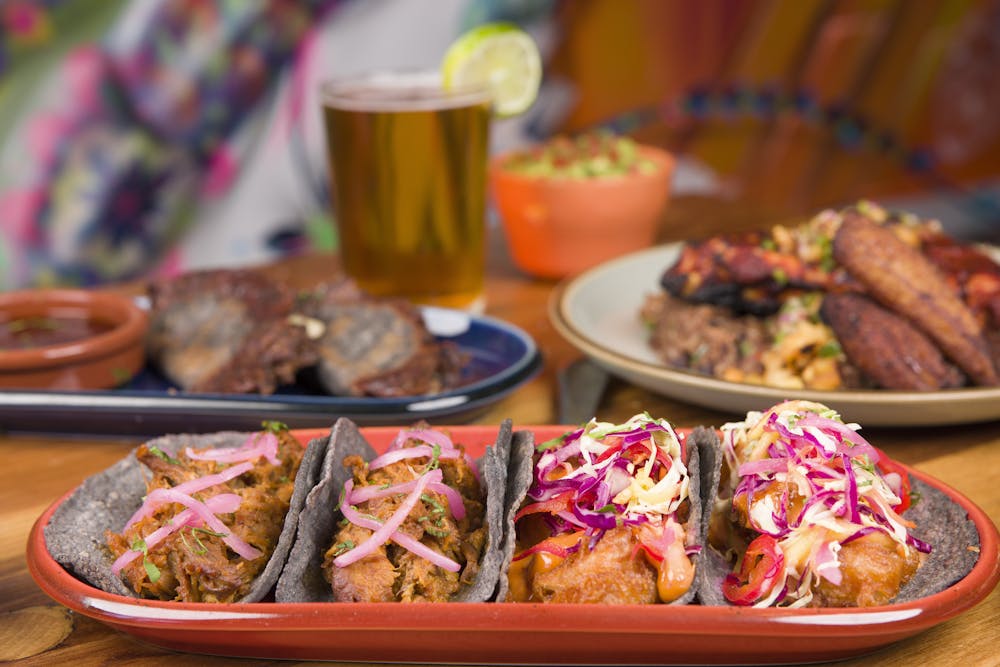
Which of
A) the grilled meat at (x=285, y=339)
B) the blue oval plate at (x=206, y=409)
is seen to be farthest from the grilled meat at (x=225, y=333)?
the blue oval plate at (x=206, y=409)

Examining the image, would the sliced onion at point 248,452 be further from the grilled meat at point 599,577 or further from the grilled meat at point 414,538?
the grilled meat at point 599,577

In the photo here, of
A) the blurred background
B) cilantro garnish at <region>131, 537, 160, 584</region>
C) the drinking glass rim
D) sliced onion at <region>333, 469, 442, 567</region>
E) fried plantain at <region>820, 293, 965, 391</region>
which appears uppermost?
the drinking glass rim

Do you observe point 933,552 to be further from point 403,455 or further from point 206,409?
point 206,409

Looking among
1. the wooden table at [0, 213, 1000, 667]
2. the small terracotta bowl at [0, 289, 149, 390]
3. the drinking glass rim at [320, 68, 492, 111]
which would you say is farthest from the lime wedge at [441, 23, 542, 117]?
the small terracotta bowl at [0, 289, 149, 390]

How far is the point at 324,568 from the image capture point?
146 centimetres

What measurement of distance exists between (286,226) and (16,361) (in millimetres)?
3465

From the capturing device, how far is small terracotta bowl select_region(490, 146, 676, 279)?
3.27 metres

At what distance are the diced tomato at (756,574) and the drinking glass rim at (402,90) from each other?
172cm

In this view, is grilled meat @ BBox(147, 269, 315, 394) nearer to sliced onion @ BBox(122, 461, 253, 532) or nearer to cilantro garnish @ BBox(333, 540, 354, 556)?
sliced onion @ BBox(122, 461, 253, 532)

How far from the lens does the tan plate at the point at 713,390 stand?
2.00 m

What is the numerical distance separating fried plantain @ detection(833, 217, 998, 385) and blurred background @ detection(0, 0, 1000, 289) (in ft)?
5.12

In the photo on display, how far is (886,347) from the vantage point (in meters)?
2.17

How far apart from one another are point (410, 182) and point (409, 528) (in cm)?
159

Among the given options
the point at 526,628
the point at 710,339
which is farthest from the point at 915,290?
the point at 526,628
